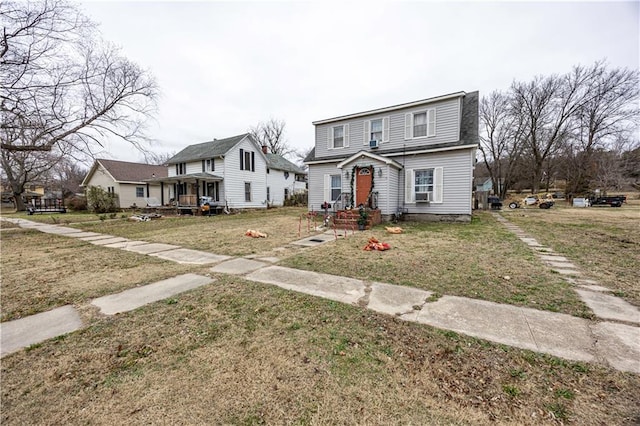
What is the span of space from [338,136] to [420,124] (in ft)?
14.5

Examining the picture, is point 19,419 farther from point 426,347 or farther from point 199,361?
point 426,347

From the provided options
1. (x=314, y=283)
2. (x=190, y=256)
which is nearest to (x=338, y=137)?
(x=190, y=256)

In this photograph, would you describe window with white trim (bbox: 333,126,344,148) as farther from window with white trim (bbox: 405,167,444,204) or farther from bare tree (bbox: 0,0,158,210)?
bare tree (bbox: 0,0,158,210)

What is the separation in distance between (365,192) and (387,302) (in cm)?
949

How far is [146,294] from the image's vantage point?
3996 mm

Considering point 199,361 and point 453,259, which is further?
point 453,259

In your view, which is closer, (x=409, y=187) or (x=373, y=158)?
(x=373, y=158)

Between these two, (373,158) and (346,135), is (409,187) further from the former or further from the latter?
(346,135)

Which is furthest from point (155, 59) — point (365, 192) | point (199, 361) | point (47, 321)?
point (199, 361)

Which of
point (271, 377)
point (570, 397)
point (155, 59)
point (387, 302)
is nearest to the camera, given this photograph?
point (570, 397)

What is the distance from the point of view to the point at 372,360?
2344 mm

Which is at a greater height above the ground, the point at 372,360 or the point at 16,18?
the point at 16,18

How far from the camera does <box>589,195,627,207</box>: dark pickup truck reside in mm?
22422

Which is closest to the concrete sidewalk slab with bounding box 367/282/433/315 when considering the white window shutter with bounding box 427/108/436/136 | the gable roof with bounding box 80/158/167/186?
the white window shutter with bounding box 427/108/436/136
